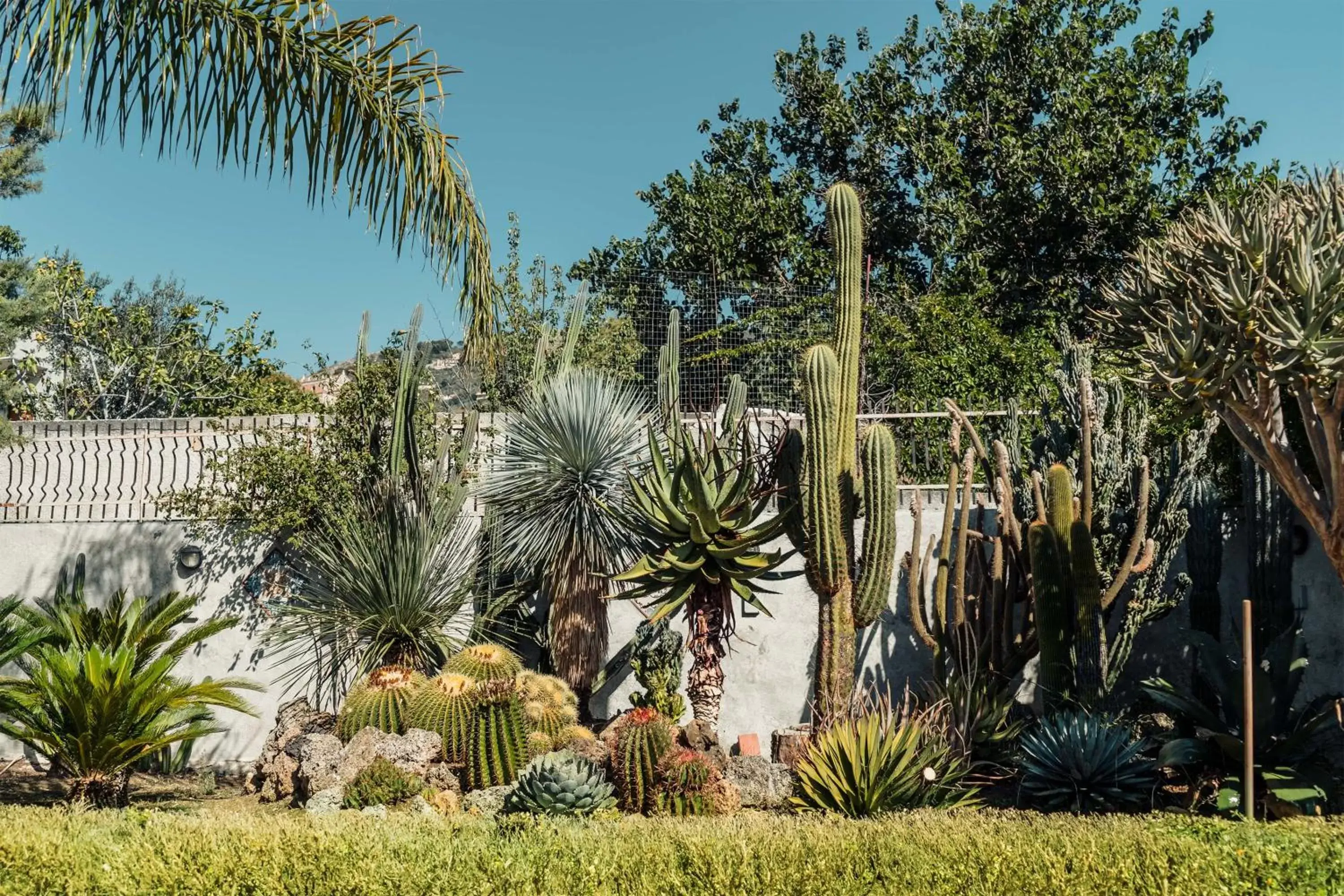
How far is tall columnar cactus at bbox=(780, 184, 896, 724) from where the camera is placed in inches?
314

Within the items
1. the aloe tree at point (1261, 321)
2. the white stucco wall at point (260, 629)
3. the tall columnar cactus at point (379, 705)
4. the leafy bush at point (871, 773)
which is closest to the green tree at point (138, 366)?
the white stucco wall at point (260, 629)

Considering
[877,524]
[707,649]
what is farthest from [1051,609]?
[707,649]

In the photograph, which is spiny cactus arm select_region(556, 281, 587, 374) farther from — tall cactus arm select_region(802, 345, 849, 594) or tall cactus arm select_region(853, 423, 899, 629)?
tall cactus arm select_region(853, 423, 899, 629)

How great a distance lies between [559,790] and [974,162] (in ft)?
55.4

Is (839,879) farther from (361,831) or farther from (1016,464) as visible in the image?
(1016,464)

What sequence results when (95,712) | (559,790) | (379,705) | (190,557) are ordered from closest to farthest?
(95,712), (559,790), (379,705), (190,557)

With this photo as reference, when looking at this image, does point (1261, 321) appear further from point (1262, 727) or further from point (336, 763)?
point (336, 763)

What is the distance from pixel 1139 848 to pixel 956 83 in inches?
728

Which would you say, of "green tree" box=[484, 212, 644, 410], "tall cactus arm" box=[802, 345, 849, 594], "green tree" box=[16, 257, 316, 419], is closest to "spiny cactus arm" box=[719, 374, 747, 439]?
"tall cactus arm" box=[802, 345, 849, 594]

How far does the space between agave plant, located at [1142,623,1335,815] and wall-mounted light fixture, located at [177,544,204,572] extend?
7.77 m

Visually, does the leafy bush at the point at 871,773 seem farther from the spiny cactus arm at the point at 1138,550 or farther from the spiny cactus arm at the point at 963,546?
the spiny cactus arm at the point at 1138,550

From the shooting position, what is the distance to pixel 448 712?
26.6 feet

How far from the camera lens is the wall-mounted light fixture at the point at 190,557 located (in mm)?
10242

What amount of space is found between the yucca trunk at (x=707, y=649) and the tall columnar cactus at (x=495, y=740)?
1.32 m
